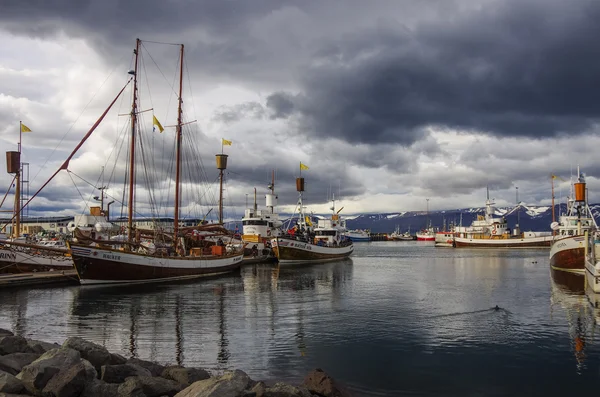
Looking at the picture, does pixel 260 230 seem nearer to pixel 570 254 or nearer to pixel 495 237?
pixel 570 254

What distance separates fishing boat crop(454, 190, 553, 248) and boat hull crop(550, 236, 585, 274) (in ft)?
276

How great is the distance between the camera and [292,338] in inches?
865

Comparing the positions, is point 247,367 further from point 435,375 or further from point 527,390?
point 527,390

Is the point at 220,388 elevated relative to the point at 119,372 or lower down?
elevated

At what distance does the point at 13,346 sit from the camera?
49.8ft

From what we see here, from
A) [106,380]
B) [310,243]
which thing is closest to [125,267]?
[106,380]

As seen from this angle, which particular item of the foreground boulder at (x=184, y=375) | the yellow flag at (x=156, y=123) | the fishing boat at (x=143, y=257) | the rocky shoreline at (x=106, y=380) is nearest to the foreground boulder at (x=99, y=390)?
the rocky shoreline at (x=106, y=380)

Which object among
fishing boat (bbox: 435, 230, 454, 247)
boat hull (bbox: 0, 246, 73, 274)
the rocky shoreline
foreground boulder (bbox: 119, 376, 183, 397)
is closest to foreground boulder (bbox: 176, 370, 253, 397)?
the rocky shoreline

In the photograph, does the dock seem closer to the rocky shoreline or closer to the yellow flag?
the yellow flag

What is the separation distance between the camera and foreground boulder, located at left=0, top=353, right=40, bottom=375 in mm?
13000

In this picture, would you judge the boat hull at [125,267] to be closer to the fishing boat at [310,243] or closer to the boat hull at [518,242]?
the fishing boat at [310,243]

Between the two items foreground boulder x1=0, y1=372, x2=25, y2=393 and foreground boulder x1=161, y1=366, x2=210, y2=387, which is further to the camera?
foreground boulder x1=161, y1=366, x2=210, y2=387

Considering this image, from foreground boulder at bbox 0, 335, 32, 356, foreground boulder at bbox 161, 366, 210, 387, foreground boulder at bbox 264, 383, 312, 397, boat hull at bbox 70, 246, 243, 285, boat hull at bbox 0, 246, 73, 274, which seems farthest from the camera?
boat hull at bbox 0, 246, 73, 274

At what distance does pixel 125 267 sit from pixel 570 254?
44616mm
